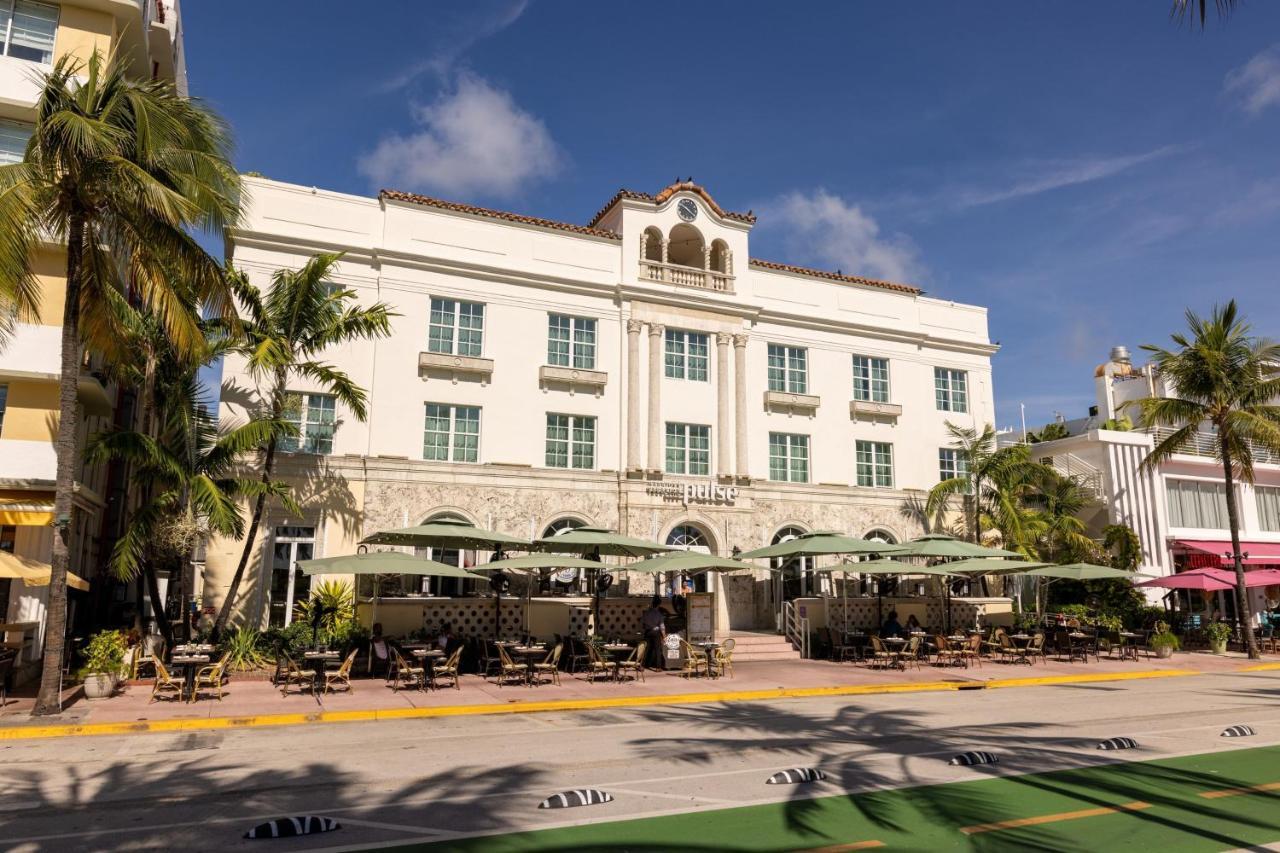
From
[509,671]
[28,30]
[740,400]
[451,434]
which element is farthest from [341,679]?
[28,30]

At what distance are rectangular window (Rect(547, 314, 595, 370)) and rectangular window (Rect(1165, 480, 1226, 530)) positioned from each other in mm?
23902

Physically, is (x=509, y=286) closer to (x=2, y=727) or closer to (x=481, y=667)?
(x=481, y=667)

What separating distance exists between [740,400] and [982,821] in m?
21.8

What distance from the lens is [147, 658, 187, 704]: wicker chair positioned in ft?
53.5

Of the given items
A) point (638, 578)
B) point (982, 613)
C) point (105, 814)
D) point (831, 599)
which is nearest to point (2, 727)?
point (105, 814)

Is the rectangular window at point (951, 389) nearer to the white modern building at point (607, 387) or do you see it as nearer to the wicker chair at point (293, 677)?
the white modern building at point (607, 387)

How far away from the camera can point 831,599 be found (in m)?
27.4

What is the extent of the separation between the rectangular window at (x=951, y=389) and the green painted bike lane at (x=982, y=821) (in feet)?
79.1

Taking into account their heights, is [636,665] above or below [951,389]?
below

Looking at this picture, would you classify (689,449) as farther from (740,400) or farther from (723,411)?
(740,400)

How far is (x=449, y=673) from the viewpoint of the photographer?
1934cm

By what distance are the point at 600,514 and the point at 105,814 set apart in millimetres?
18808

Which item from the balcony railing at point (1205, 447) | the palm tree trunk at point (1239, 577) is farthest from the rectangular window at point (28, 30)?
the balcony railing at point (1205, 447)

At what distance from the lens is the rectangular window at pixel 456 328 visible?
86.4 ft
